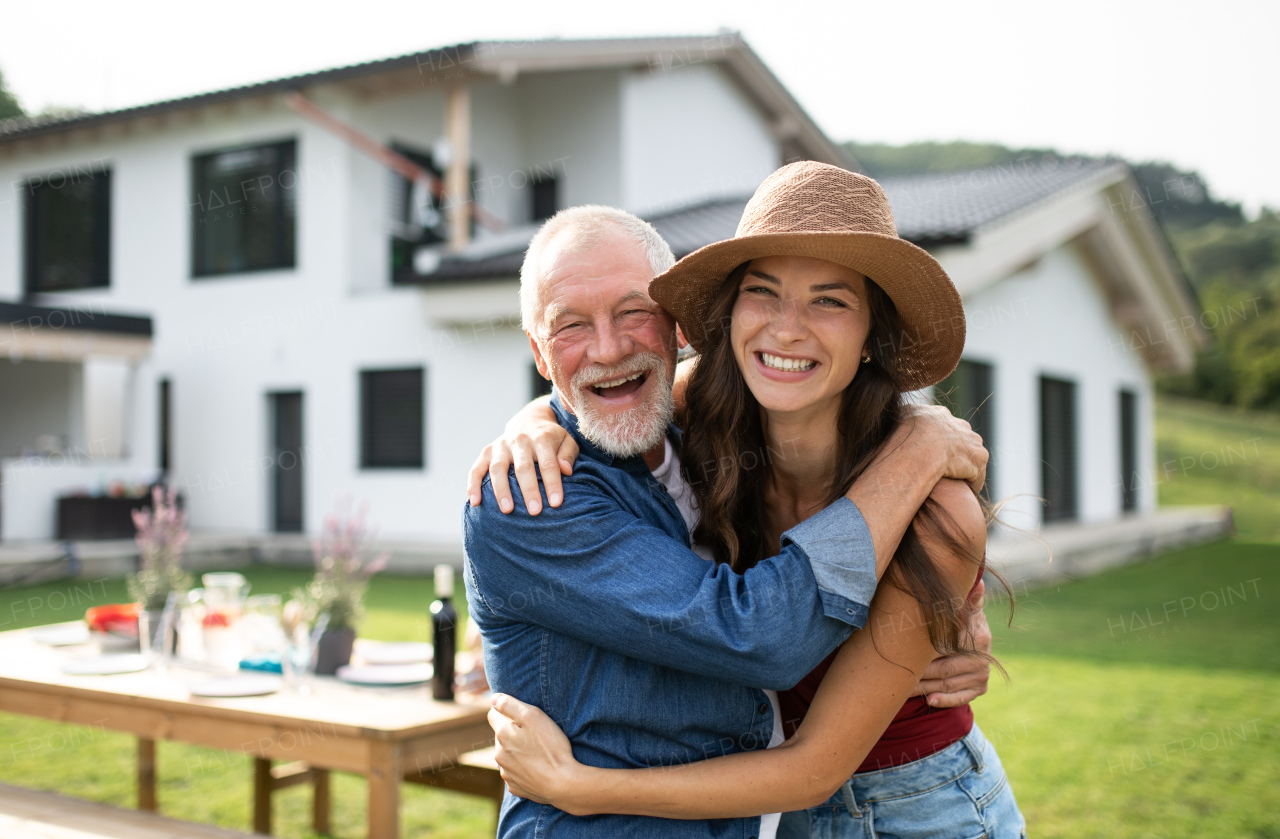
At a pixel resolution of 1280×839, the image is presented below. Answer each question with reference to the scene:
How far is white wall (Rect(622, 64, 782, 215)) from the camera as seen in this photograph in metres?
13.2

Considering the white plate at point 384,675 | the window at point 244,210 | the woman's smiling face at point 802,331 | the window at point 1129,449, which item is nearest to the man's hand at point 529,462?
the woman's smiling face at point 802,331

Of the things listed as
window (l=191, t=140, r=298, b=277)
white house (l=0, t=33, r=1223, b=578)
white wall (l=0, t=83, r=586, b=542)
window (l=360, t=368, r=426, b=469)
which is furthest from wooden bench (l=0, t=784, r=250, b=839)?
window (l=191, t=140, r=298, b=277)

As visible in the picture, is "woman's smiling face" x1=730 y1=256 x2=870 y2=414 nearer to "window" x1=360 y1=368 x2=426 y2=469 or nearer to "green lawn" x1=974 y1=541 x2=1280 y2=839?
"green lawn" x1=974 y1=541 x2=1280 y2=839

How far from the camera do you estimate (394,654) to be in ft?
11.3

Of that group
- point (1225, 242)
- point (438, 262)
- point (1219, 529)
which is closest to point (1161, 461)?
point (1219, 529)

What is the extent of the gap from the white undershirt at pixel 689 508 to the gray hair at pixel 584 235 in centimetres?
39

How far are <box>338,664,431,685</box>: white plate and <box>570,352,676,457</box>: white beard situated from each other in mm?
1582

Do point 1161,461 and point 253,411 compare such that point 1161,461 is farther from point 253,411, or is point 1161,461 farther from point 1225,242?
point 253,411

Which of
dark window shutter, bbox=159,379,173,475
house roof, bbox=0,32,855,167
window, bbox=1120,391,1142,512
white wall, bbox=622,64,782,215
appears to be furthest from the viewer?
window, bbox=1120,391,1142,512

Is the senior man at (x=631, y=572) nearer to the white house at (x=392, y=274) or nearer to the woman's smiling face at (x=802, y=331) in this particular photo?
the woman's smiling face at (x=802, y=331)

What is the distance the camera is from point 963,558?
165cm

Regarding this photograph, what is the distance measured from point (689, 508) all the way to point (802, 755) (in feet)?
1.75

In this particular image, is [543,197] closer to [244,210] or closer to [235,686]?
[244,210]

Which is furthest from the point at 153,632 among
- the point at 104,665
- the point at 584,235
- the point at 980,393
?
the point at 980,393
